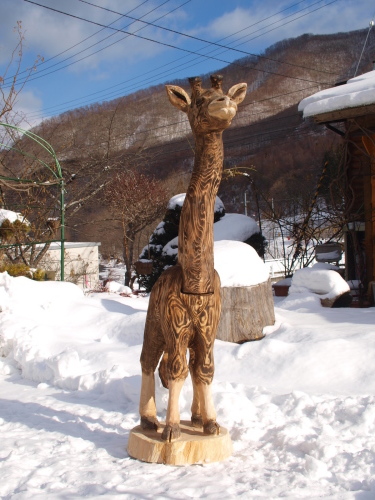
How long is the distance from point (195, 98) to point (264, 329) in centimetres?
291

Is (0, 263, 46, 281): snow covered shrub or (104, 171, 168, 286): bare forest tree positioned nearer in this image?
(0, 263, 46, 281): snow covered shrub

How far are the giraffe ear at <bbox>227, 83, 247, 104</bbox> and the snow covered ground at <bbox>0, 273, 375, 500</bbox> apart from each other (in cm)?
194

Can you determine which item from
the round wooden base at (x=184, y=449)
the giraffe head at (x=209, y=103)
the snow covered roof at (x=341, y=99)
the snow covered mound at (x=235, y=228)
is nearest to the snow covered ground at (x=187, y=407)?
the round wooden base at (x=184, y=449)

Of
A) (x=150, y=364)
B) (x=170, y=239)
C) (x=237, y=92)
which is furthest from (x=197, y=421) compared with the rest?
(x=170, y=239)

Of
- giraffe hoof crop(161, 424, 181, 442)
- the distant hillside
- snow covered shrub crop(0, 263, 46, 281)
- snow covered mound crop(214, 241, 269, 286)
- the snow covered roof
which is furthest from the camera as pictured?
the distant hillside

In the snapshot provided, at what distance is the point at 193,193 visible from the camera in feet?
10.2

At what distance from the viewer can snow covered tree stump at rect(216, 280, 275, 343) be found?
5.26m

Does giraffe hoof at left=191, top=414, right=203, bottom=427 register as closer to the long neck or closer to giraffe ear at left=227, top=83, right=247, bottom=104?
the long neck

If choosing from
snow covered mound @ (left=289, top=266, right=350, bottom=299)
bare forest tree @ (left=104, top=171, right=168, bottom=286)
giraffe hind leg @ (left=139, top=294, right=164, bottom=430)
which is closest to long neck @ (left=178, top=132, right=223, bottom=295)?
giraffe hind leg @ (left=139, top=294, right=164, bottom=430)

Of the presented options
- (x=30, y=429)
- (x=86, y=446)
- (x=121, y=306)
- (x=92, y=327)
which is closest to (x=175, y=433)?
(x=86, y=446)

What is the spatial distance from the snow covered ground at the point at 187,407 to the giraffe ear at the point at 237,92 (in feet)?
6.37

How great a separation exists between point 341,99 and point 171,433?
6002 mm

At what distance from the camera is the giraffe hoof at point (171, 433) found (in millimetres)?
3044

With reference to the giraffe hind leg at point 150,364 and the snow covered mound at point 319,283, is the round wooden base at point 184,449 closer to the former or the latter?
the giraffe hind leg at point 150,364
